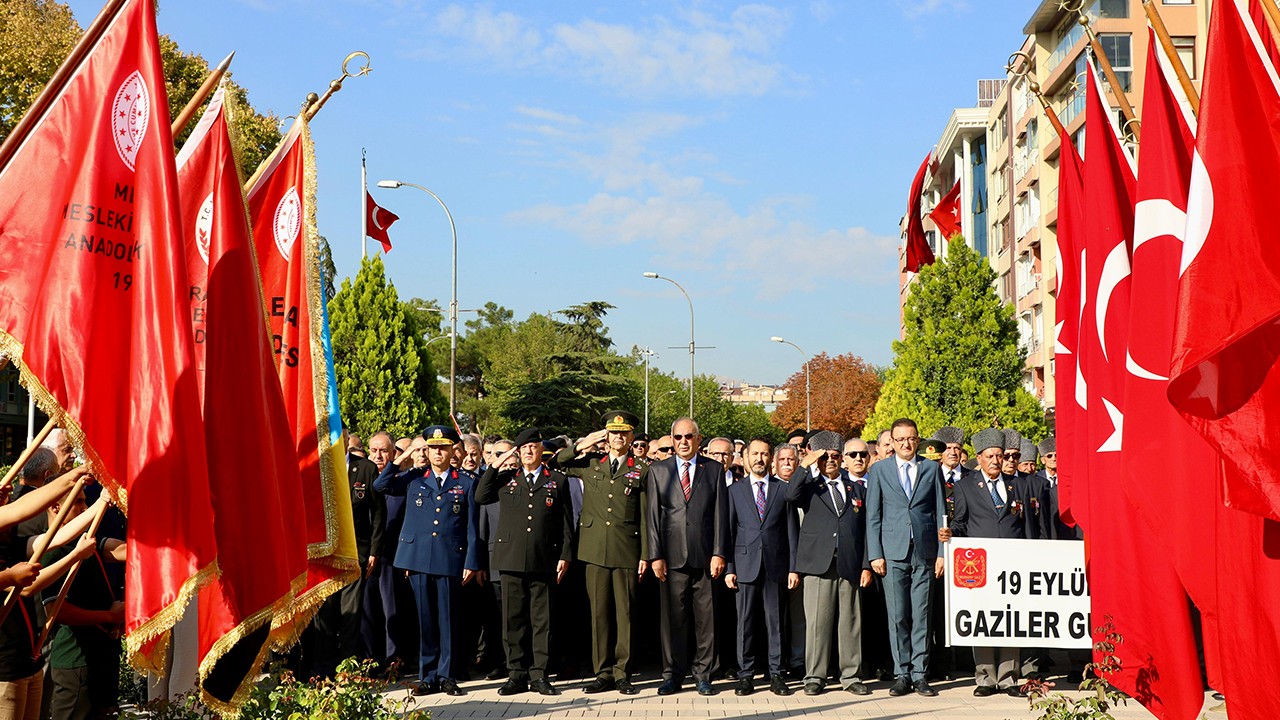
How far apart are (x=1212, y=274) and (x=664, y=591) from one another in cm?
686

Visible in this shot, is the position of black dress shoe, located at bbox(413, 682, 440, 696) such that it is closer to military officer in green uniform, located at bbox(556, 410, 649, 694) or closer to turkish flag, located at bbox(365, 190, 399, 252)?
military officer in green uniform, located at bbox(556, 410, 649, 694)

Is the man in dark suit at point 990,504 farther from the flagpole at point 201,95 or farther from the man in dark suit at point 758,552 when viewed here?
the flagpole at point 201,95

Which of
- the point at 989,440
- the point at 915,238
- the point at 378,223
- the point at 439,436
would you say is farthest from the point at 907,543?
the point at 378,223

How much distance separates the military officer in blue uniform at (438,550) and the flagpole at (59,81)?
623 centimetres

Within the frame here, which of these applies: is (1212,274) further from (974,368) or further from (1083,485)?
(974,368)

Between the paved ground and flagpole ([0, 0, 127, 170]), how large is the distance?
19.1ft

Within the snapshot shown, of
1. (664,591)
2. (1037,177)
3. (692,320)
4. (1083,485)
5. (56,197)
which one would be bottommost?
(664,591)

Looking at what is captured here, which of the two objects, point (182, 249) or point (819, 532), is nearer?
point (182, 249)

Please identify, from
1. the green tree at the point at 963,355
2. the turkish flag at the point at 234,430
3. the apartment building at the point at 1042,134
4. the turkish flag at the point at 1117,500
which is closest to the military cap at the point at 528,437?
the turkish flag at the point at 234,430

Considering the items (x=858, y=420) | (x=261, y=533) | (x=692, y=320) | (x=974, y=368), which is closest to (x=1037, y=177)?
(x=974, y=368)

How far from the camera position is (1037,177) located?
44062 millimetres

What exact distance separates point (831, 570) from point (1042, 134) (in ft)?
119

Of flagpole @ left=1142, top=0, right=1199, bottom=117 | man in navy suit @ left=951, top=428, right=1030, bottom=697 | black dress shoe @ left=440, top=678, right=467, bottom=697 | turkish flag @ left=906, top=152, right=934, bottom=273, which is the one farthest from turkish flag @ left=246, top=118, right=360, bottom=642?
turkish flag @ left=906, top=152, right=934, bottom=273

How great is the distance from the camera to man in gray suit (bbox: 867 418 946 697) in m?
10.3
